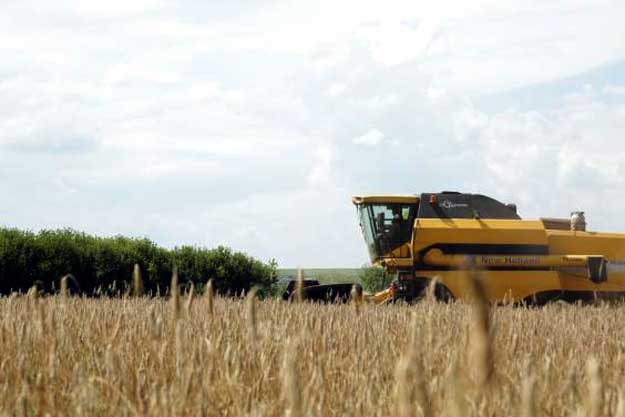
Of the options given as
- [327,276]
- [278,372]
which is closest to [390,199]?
[278,372]

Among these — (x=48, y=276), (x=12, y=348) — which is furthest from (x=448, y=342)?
(x=48, y=276)

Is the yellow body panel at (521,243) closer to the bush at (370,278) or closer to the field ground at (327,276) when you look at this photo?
the field ground at (327,276)

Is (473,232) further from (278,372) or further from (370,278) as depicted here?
(370,278)

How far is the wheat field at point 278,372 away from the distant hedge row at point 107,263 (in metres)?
12.5

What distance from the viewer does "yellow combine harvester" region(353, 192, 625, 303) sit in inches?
624

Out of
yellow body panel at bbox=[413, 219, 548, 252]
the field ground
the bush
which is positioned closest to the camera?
yellow body panel at bbox=[413, 219, 548, 252]

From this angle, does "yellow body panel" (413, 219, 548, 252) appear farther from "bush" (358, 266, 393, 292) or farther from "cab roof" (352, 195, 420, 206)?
"bush" (358, 266, 393, 292)

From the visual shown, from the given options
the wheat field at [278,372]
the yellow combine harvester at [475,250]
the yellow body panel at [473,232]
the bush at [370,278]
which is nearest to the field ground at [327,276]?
the wheat field at [278,372]

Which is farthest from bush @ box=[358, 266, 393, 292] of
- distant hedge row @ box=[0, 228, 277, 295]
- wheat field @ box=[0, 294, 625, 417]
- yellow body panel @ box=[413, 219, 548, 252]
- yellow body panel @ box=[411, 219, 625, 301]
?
wheat field @ box=[0, 294, 625, 417]

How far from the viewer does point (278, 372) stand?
4.15m

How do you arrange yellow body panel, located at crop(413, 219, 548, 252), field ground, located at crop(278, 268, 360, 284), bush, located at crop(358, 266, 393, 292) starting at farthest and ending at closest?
bush, located at crop(358, 266, 393, 292) < field ground, located at crop(278, 268, 360, 284) < yellow body panel, located at crop(413, 219, 548, 252)

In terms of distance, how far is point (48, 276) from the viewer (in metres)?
19.3

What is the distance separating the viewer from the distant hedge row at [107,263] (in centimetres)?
1897

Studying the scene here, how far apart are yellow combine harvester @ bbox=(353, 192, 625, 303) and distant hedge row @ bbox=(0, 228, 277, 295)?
5.00m
